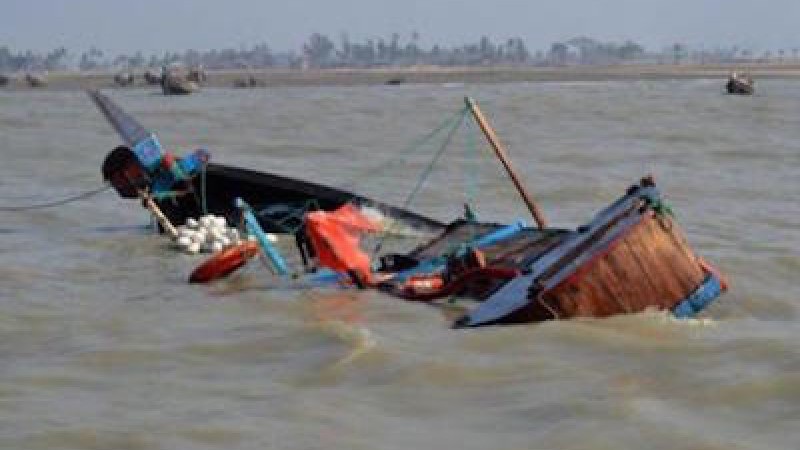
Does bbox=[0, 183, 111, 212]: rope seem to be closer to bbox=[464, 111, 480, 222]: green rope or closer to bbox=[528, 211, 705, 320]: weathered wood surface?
bbox=[464, 111, 480, 222]: green rope

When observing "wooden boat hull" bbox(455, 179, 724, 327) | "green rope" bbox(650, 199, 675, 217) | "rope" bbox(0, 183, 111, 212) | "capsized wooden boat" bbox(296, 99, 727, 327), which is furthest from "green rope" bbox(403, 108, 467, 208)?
"wooden boat hull" bbox(455, 179, 724, 327)

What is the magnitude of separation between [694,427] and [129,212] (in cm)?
1301

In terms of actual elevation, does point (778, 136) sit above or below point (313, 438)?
below

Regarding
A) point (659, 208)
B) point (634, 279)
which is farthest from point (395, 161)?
point (634, 279)

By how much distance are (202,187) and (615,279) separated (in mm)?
8010

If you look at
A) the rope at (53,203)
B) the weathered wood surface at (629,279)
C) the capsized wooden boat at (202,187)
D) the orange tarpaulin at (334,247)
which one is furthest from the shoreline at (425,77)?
the weathered wood surface at (629,279)

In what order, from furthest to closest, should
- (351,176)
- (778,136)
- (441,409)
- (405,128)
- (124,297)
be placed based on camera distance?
(405,128)
(778,136)
(351,176)
(124,297)
(441,409)

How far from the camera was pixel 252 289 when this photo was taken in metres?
12.7

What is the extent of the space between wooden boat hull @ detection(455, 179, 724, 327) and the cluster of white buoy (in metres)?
5.23

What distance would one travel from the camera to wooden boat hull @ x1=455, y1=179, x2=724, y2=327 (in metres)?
10.1

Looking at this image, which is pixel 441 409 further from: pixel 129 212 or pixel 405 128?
pixel 405 128

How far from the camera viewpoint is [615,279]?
10.2 meters

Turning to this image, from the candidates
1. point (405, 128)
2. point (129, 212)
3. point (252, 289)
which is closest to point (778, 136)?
point (405, 128)

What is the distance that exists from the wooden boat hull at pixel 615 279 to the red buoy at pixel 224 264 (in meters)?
3.00
